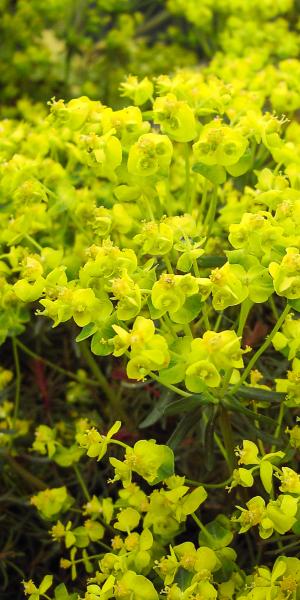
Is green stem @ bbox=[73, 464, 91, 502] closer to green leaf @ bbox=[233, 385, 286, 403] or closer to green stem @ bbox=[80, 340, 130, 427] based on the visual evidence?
green stem @ bbox=[80, 340, 130, 427]

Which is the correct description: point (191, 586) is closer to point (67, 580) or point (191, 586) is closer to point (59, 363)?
point (67, 580)

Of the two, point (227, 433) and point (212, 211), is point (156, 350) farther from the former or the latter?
point (212, 211)

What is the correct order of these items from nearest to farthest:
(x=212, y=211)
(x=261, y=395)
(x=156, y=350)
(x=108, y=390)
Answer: (x=156, y=350)
(x=261, y=395)
(x=212, y=211)
(x=108, y=390)

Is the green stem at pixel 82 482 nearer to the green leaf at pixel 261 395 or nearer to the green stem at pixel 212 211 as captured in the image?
the green leaf at pixel 261 395

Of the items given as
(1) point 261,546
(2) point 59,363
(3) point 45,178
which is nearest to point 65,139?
(3) point 45,178

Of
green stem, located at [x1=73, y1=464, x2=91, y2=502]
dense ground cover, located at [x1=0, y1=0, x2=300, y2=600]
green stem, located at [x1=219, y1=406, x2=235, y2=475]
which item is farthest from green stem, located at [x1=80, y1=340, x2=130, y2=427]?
green stem, located at [x1=219, y1=406, x2=235, y2=475]

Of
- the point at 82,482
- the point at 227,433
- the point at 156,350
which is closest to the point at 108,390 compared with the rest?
the point at 82,482

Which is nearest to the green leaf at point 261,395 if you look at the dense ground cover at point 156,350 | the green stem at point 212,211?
the dense ground cover at point 156,350

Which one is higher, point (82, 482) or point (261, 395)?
point (261, 395)
